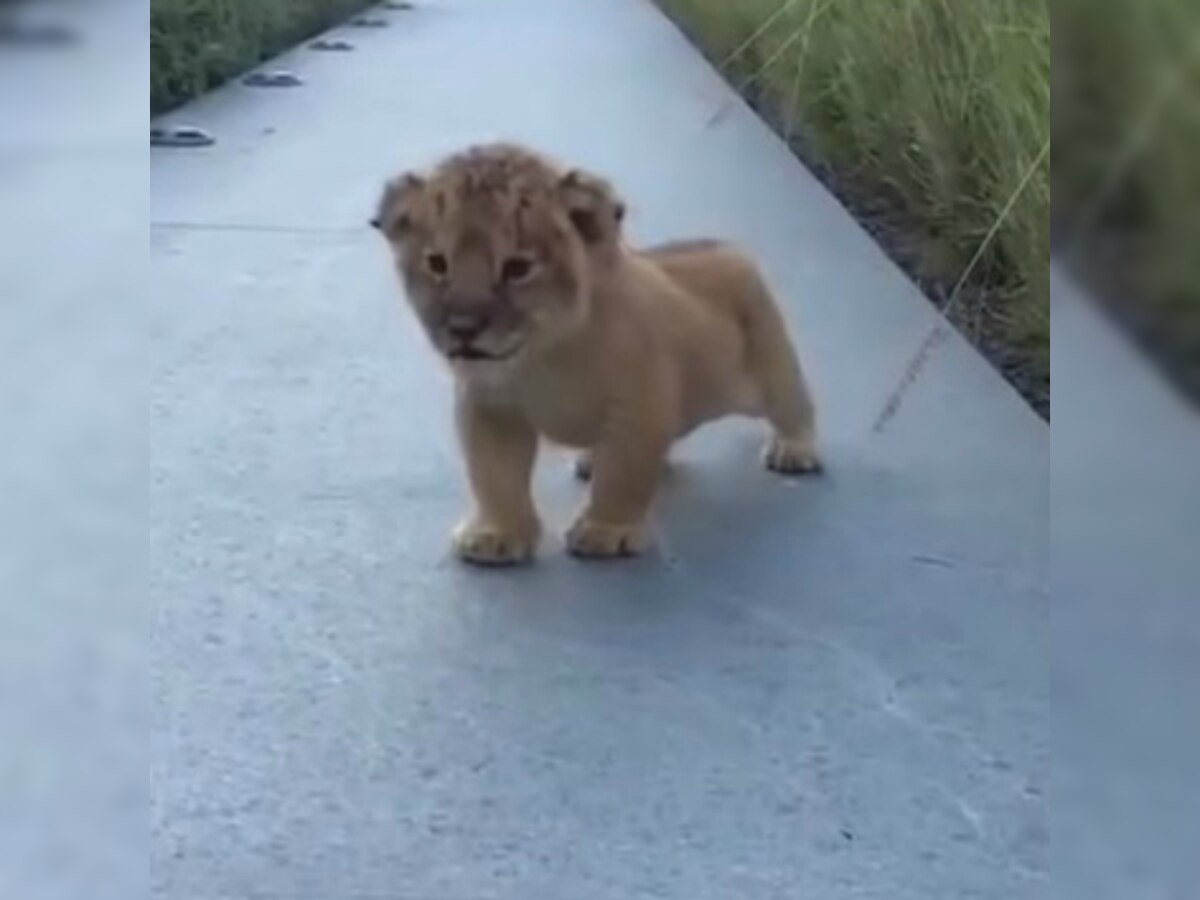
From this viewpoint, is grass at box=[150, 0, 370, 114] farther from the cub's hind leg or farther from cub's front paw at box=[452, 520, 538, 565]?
cub's front paw at box=[452, 520, 538, 565]

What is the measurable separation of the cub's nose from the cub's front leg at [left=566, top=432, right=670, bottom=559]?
0.16 m

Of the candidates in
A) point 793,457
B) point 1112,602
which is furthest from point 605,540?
point 1112,602

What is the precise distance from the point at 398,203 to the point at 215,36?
2346 mm

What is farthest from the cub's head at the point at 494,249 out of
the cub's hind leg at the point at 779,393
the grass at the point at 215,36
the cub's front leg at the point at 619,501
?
the grass at the point at 215,36

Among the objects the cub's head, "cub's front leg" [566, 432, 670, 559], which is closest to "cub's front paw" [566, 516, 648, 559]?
"cub's front leg" [566, 432, 670, 559]

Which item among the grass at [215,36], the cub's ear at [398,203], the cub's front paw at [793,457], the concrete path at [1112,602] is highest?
the concrete path at [1112,602]

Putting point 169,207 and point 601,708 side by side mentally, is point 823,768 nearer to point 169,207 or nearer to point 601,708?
point 601,708

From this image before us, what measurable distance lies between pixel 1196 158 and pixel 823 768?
2.46 feet

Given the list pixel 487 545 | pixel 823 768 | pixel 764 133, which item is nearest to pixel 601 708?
pixel 823 768

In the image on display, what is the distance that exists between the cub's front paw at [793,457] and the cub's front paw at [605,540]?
260mm

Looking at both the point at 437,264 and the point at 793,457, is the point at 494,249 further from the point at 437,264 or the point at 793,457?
the point at 793,457

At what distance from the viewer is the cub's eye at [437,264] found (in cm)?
185

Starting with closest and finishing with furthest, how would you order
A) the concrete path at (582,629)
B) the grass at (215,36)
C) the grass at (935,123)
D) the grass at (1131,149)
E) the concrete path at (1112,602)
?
1. the grass at (1131,149)
2. the concrete path at (1112,602)
3. the concrete path at (582,629)
4. the grass at (935,123)
5. the grass at (215,36)

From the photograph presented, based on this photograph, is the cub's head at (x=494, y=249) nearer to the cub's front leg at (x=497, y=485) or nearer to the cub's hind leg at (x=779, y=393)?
the cub's front leg at (x=497, y=485)
